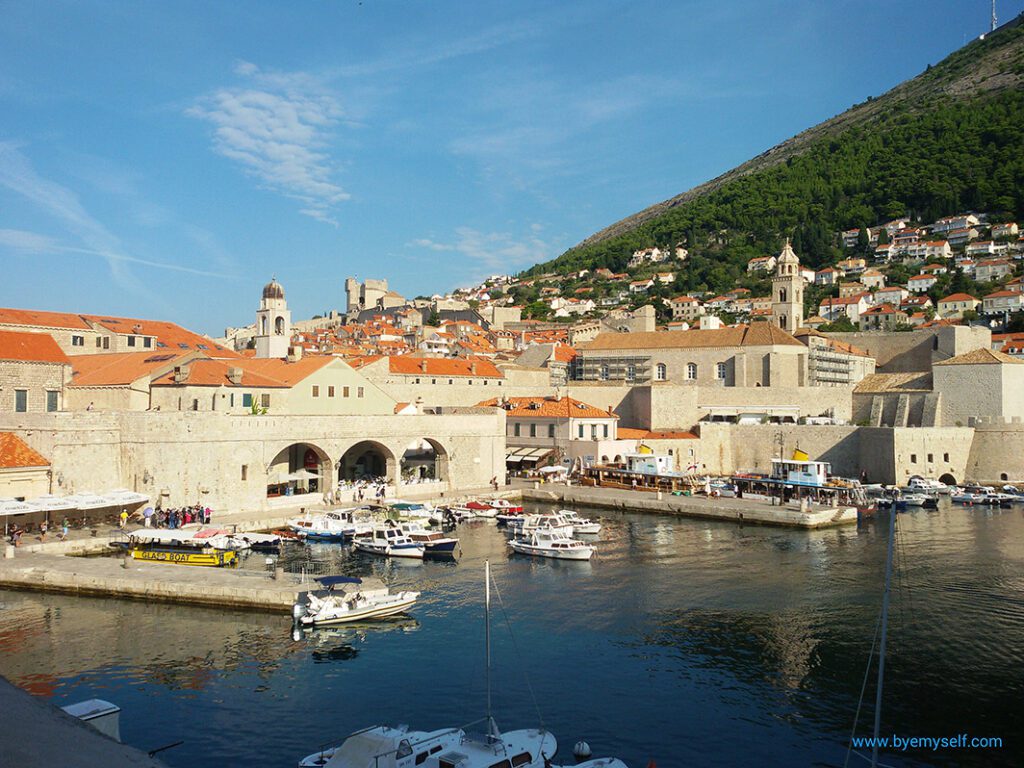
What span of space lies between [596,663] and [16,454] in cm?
1883

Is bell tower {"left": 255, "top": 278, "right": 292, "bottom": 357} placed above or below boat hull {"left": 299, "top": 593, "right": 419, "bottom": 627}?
above

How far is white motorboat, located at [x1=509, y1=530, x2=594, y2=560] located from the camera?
23469 millimetres

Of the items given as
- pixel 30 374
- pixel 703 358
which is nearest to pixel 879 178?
pixel 703 358

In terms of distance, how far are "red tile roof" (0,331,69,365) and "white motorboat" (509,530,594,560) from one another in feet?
57.4

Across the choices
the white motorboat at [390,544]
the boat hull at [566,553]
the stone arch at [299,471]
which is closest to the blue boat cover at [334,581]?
the white motorboat at [390,544]

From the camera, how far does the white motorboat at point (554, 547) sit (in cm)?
2347

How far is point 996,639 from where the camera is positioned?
15836 millimetres

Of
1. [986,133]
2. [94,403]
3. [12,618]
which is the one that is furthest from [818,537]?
[986,133]

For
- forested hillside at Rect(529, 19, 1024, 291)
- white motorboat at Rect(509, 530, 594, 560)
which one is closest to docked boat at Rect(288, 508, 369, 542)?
white motorboat at Rect(509, 530, 594, 560)

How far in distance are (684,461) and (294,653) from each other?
30.1 metres

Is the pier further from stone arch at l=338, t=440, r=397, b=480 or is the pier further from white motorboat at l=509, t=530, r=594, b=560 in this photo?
white motorboat at l=509, t=530, r=594, b=560

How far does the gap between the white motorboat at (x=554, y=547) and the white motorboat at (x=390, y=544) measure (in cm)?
323

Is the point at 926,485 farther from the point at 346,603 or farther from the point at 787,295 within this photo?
the point at 787,295

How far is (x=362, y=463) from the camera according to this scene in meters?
36.1
